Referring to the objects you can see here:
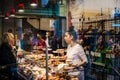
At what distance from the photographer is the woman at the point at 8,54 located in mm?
4141

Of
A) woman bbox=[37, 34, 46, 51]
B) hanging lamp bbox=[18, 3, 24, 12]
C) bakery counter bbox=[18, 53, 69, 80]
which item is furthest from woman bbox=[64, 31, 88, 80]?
hanging lamp bbox=[18, 3, 24, 12]

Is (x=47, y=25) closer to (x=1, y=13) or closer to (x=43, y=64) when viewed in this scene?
(x=1, y=13)

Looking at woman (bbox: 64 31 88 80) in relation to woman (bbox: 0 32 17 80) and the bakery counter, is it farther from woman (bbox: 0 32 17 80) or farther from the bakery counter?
woman (bbox: 0 32 17 80)

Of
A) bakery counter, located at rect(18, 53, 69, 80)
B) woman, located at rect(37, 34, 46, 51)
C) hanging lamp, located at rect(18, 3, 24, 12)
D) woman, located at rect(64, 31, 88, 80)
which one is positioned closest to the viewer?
bakery counter, located at rect(18, 53, 69, 80)

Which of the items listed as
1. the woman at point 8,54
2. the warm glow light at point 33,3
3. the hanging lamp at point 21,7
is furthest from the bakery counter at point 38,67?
the warm glow light at point 33,3

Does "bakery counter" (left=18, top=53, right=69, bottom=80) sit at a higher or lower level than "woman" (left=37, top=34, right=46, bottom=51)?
lower

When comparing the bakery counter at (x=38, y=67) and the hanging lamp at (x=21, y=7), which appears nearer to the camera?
the bakery counter at (x=38, y=67)

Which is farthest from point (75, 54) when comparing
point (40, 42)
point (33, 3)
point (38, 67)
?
point (33, 3)

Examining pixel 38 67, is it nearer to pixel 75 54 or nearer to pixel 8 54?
pixel 75 54

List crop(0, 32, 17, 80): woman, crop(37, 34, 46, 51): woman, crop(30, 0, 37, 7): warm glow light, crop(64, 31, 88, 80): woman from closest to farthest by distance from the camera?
1. crop(64, 31, 88, 80): woman
2. crop(0, 32, 17, 80): woman
3. crop(37, 34, 46, 51): woman
4. crop(30, 0, 37, 7): warm glow light

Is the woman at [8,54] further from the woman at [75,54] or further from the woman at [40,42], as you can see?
the woman at [75,54]

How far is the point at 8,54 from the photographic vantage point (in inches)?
163

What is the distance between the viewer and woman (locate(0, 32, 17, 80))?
4.14m

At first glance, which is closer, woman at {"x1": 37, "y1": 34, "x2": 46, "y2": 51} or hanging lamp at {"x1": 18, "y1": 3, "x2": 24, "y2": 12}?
woman at {"x1": 37, "y1": 34, "x2": 46, "y2": 51}
